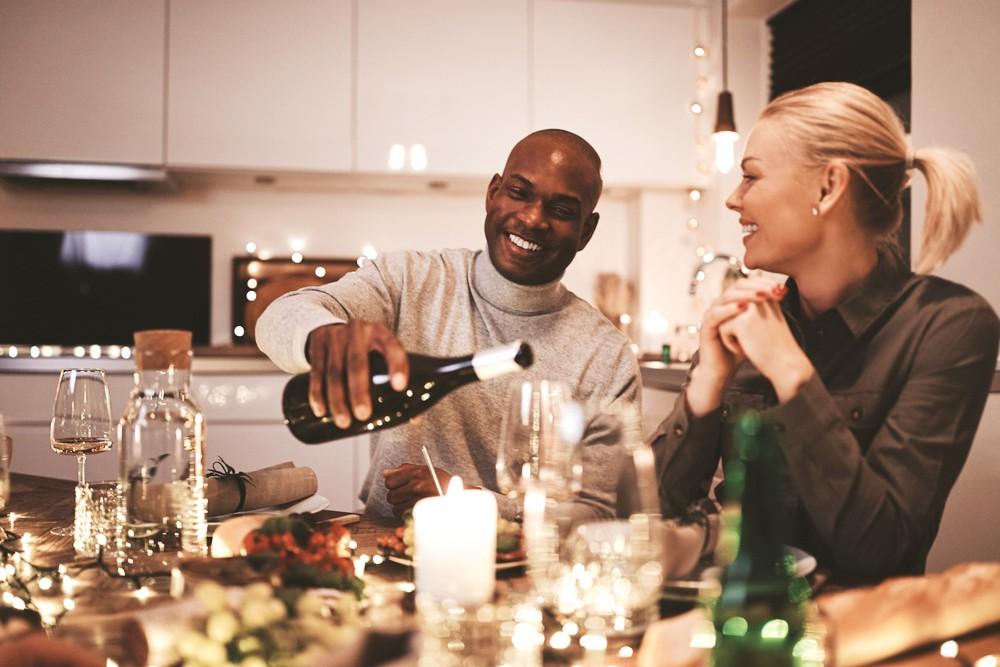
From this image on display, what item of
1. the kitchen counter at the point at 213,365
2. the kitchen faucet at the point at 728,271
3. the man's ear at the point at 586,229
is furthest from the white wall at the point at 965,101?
the man's ear at the point at 586,229

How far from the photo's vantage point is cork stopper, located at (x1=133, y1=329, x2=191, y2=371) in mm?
867

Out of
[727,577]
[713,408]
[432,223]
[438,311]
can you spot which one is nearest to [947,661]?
[727,577]

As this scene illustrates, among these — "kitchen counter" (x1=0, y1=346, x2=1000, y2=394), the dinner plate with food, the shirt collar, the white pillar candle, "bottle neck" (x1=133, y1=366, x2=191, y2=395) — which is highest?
the shirt collar

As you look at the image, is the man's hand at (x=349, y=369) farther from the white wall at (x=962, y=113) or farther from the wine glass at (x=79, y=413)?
the white wall at (x=962, y=113)

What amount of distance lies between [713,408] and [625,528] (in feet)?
1.65

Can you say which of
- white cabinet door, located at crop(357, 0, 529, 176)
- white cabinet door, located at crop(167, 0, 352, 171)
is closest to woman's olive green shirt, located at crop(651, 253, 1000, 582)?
white cabinet door, located at crop(357, 0, 529, 176)

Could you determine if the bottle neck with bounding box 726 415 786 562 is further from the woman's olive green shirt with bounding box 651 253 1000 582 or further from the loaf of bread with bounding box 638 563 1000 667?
the woman's olive green shirt with bounding box 651 253 1000 582

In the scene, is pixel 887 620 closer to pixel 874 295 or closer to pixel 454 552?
pixel 454 552

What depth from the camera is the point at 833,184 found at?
1.14 meters

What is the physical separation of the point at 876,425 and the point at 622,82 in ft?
9.09

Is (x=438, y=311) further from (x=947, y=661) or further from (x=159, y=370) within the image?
(x=947, y=661)

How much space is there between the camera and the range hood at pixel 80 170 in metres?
→ 3.26

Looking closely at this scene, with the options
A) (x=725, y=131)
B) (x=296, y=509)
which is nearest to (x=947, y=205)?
(x=296, y=509)

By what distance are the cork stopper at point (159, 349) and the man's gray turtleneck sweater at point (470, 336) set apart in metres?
0.48
